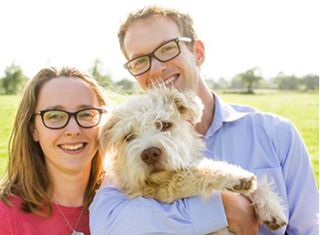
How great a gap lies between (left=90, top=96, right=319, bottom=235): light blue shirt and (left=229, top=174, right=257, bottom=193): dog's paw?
0.17 meters

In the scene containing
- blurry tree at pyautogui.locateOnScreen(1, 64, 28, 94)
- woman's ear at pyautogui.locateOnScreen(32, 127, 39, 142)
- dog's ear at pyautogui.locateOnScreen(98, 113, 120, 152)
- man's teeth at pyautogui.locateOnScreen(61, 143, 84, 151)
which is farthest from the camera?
blurry tree at pyautogui.locateOnScreen(1, 64, 28, 94)

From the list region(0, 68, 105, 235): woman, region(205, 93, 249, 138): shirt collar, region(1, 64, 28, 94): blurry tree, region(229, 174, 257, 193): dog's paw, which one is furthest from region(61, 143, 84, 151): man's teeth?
region(1, 64, 28, 94): blurry tree

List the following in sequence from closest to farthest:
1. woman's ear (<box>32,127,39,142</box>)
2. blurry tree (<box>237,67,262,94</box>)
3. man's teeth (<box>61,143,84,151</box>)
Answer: man's teeth (<box>61,143,84,151</box>) → woman's ear (<box>32,127,39,142</box>) → blurry tree (<box>237,67,262,94</box>)

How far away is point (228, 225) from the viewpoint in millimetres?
4051

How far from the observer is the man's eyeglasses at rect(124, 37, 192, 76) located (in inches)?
188

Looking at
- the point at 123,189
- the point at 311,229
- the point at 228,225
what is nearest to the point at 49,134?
the point at 123,189

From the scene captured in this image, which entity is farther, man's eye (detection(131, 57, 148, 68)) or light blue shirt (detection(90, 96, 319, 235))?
man's eye (detection(131, 57, 148, 68))

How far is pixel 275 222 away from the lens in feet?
13.3

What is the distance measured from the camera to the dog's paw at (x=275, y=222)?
13.3 ft

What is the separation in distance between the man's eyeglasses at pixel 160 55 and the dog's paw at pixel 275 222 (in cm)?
159

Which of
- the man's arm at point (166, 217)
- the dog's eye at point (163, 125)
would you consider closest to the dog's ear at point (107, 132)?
the dog's eye at point (163, 125)

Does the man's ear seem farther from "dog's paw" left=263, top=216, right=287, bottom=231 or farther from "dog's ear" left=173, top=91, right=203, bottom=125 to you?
"dog's paw" left=263, top=216, right=287, bottom=231

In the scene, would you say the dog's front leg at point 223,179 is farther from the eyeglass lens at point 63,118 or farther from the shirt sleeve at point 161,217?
the eyeglass lens at point 63,118

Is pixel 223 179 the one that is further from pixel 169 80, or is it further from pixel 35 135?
pixel 35 135
